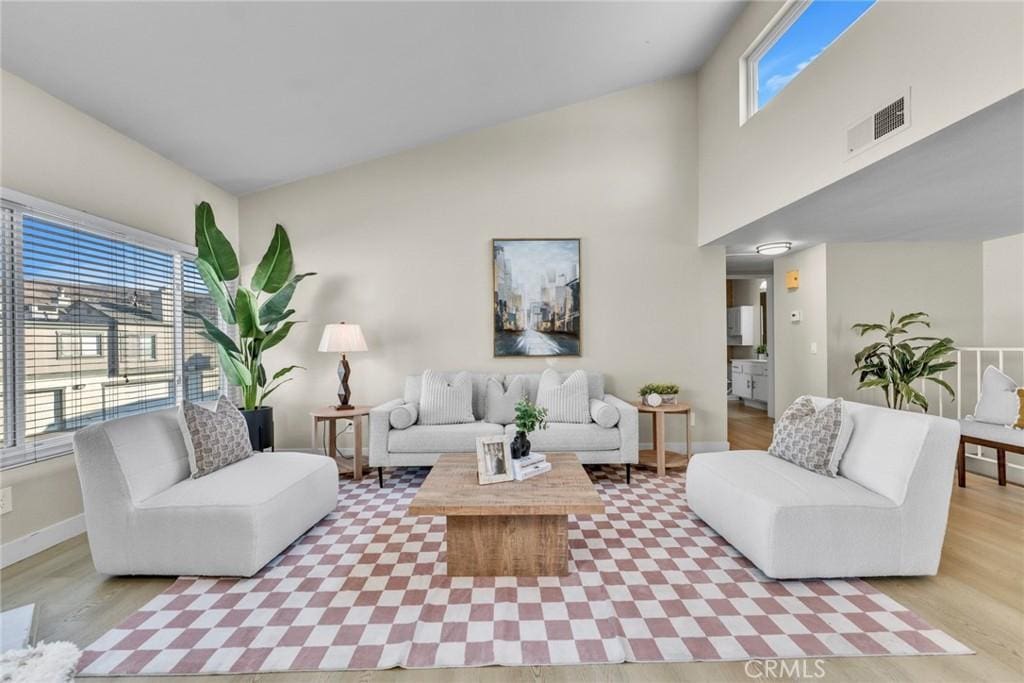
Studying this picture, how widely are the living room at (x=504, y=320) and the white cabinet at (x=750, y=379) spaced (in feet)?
6.98

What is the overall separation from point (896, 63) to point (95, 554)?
468 centimetres

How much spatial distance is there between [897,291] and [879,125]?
301cm

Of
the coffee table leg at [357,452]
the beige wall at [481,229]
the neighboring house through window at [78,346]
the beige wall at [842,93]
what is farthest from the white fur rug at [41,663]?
the beige wall at [842,93]

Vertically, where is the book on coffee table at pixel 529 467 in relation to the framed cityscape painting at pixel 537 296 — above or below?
below

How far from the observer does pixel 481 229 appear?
15.4 feet

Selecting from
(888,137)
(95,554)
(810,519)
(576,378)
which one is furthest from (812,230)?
(95,554)

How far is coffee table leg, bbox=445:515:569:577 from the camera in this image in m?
2.34

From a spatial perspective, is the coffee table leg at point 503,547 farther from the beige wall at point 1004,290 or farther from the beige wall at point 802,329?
the beige wall at point 1004,290

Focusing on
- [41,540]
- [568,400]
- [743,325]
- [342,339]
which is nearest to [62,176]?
[342,339]

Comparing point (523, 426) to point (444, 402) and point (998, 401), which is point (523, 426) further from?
point (998, 401)

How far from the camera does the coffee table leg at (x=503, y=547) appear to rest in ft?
7.68

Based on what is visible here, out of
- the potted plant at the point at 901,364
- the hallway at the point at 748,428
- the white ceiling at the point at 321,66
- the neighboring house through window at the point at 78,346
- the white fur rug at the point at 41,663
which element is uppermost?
the white ceiling at the point at 321,66

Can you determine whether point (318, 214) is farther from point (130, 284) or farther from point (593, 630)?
point (593, 630)

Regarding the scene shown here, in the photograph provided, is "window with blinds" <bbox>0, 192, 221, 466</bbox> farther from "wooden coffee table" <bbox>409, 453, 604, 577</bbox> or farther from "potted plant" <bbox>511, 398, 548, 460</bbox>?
A: "potted plant" <bbox>511, 398, 548, 460</bbox>
